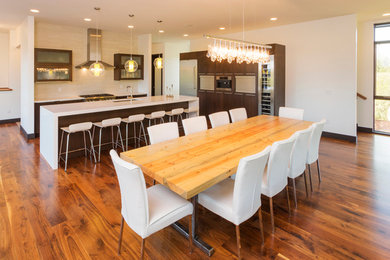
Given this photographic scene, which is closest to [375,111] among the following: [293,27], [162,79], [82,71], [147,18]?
[293,27]

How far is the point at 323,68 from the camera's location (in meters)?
6.02

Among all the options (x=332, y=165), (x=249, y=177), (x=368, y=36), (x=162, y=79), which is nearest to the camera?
(x=249, y=177)

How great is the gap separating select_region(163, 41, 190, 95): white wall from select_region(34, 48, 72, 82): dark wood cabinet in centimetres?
370

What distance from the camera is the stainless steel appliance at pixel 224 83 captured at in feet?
23.8

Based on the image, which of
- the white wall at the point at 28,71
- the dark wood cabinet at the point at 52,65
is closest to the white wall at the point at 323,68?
the dark wood cabinet at the point at 52,65

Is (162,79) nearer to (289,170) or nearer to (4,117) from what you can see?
(4,117)

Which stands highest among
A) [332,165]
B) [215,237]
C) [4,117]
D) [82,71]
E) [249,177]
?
[82,71]

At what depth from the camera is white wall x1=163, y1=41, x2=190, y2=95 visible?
9761mm

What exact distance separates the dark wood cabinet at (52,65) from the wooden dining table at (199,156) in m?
5.12

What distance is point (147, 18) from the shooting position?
225 inches

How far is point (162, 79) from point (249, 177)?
8.51m

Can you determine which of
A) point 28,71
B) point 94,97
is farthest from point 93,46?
point 28,71

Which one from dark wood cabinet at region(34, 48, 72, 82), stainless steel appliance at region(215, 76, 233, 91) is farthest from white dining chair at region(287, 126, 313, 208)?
dark wood cabinet at region(34, 48, 72, 82)

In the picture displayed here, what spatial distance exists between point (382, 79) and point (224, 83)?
406 cm
